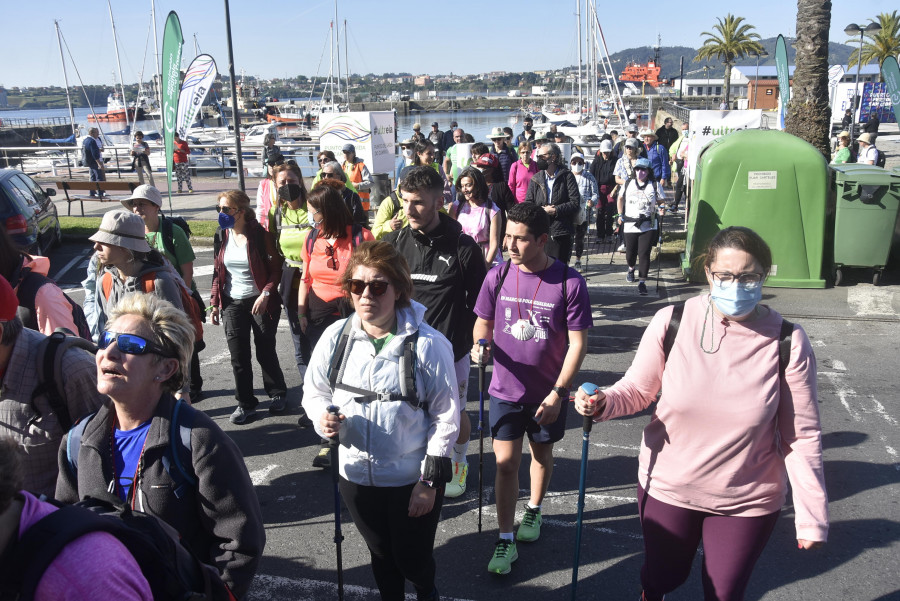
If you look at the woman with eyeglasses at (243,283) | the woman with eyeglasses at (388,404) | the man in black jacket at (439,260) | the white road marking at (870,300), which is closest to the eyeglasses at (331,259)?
the woman with eyeglasses at (243,283)

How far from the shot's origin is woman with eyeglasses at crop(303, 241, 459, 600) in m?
2.94

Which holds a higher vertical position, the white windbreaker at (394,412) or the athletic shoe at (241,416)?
the white windbreaker at (394,412)

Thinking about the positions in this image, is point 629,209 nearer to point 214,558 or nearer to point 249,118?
point 214,558

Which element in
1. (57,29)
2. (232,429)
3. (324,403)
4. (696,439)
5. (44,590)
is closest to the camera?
(44,590)

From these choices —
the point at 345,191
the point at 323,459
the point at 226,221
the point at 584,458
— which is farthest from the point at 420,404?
the point at 345,191

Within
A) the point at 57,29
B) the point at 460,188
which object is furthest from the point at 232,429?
the point at 57,29

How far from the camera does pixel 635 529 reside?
4.37m

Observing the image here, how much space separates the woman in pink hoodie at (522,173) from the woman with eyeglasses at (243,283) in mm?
4927

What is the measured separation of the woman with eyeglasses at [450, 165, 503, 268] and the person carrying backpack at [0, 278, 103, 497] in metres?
3.93

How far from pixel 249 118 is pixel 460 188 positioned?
69.8 metres

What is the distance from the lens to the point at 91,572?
1568 mm

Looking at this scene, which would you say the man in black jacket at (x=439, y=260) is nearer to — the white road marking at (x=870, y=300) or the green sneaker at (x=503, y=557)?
the green sneaker at (x=503, y=557)

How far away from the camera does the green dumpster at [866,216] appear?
9.09 metres

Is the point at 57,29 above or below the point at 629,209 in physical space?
above
